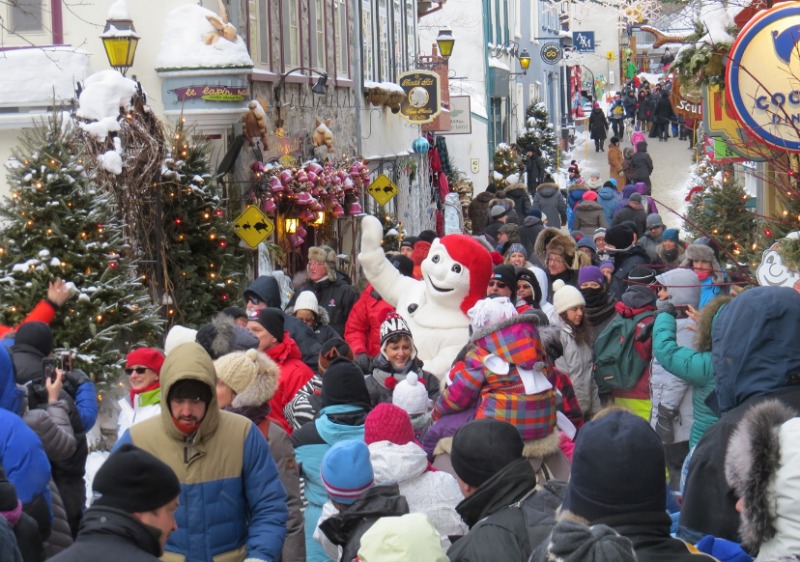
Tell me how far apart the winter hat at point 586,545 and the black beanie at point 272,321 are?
5.07 meters

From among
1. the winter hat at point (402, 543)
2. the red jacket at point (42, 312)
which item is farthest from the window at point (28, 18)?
the winter hat at point (402, 543)

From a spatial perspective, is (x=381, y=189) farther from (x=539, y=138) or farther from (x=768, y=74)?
(x=539, y=138)

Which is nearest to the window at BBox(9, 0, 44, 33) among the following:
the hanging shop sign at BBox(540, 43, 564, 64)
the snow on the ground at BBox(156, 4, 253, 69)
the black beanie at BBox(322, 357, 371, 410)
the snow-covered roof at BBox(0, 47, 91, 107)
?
the snow-covered roof at BBox(0, 47, 91, 107)

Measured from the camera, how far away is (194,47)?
1386cm

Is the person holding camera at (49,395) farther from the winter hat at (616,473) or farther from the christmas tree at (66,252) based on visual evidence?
the winter hat at (616,473)

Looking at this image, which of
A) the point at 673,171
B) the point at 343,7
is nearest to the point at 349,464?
the point at 343,7

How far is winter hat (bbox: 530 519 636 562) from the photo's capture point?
3.27 meters

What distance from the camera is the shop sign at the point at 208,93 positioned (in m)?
13.8

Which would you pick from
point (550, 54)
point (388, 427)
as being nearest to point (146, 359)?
point (388, 427)

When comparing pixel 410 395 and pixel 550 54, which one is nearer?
pixel 410 395

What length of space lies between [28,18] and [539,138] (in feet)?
93.2

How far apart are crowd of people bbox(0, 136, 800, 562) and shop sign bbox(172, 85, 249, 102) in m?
3.85

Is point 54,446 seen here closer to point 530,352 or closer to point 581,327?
point 530,352

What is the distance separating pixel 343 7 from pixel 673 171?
695 inches
